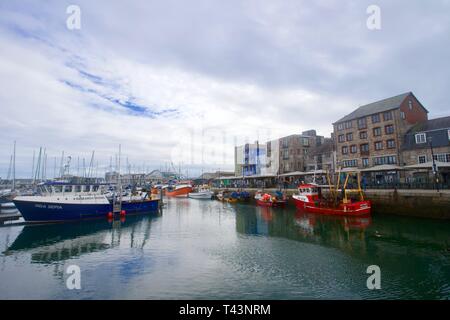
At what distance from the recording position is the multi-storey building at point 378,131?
44.5 metres

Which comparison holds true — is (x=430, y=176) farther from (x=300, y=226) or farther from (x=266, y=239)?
(x=266, y=239)

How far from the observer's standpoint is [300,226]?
29438 mm

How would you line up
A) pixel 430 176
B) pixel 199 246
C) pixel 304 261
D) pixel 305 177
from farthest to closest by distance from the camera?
pixel 305 177
pixel 430 176
pixel 199 246
pixel 304 261

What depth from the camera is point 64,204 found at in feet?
110

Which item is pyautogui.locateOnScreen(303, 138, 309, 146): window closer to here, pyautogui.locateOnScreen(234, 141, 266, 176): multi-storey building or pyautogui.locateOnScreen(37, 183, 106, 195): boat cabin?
pyautogui.locateOnScreen(234, 141, 266, 176): multi-storey building

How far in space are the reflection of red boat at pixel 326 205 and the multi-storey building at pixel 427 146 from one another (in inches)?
406

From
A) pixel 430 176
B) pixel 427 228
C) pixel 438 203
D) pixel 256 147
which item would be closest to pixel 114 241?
pixel 427 228

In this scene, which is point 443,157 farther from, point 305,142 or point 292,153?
point 305,142

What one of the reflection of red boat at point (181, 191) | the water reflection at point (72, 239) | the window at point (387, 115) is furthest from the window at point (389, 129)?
the reflection of red boat at point (181, 191)

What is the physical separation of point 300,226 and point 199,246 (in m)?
14.0

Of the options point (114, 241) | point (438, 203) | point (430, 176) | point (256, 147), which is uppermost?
point (256, 147)

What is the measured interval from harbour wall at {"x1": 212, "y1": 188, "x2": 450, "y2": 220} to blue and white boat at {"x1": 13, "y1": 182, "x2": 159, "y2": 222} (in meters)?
41.0

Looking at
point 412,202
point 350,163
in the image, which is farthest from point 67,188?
point 350,163

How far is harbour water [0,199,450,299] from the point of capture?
12.5m
